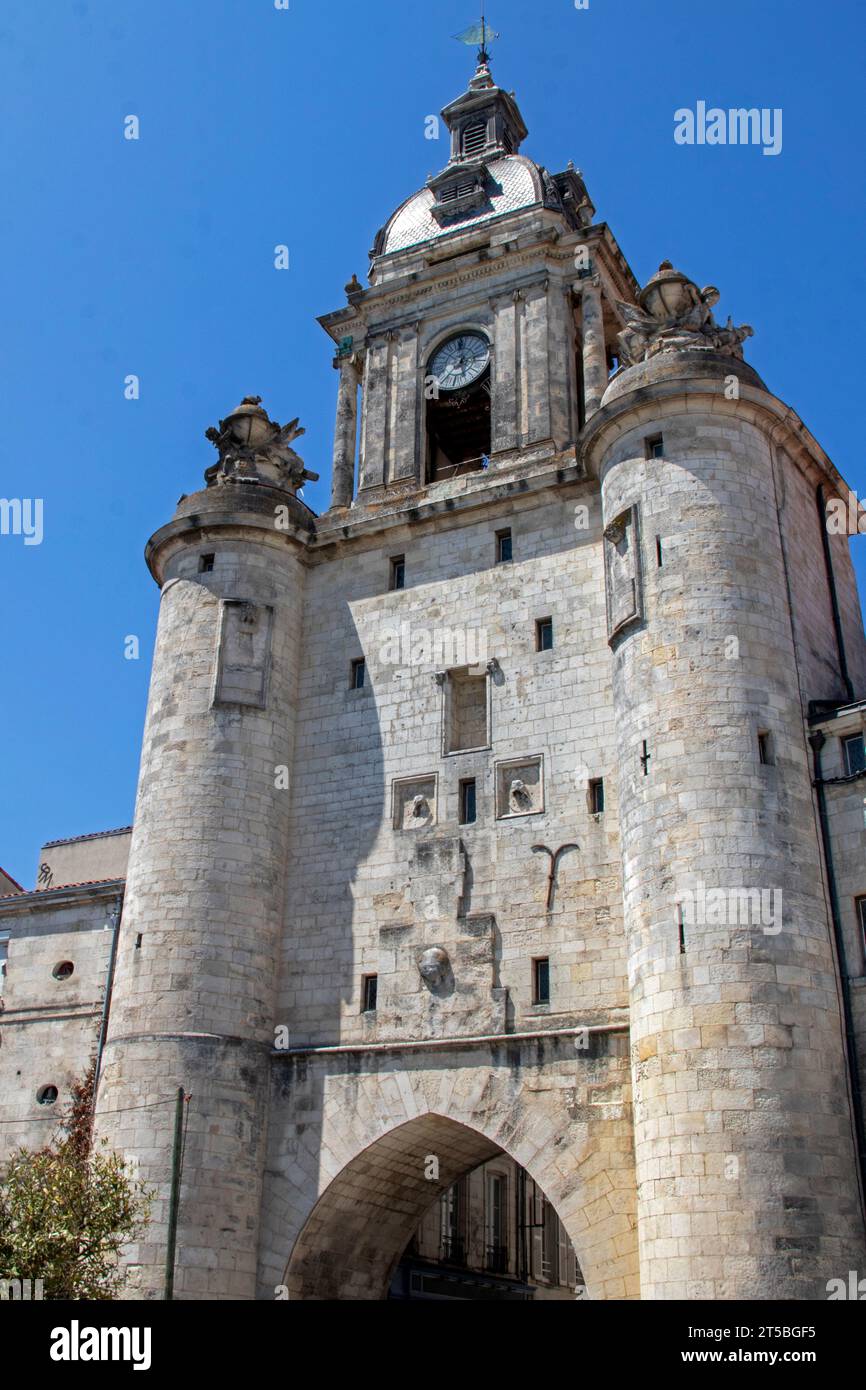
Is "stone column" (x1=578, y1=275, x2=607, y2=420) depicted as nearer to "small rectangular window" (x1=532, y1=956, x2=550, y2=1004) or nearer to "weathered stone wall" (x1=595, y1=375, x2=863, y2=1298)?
"weathered stone wall" (x1=595, y1=375, x2=863, y2=1298)

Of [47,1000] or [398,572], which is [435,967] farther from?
[47,1000]

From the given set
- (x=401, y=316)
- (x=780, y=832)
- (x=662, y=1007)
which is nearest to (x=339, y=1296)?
(x=662, y=1007)

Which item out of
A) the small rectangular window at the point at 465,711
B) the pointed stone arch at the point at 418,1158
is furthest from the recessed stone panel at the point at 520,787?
the pointed stone arch at the point at 418,1158

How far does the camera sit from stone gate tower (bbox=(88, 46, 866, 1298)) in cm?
1812

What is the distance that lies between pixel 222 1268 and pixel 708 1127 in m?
8.30

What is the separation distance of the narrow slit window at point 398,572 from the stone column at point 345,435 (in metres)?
3.49

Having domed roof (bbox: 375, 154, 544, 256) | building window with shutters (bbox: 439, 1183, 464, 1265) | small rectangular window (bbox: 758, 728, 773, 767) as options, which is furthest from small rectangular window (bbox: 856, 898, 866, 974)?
domed roof (bbox: 375, 154, 544, 256)

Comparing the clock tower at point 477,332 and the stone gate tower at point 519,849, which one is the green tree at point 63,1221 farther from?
the clock tower at point 477,332

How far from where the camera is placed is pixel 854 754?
1994 centimetres

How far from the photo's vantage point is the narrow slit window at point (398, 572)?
26.2 m

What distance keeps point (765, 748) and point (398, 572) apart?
921cm

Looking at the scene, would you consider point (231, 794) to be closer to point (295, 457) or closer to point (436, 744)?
point (436, 744)

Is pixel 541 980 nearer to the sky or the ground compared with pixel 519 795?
nearer to the ground

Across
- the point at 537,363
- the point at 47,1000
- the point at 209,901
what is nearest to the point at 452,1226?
the point at 47,1000
